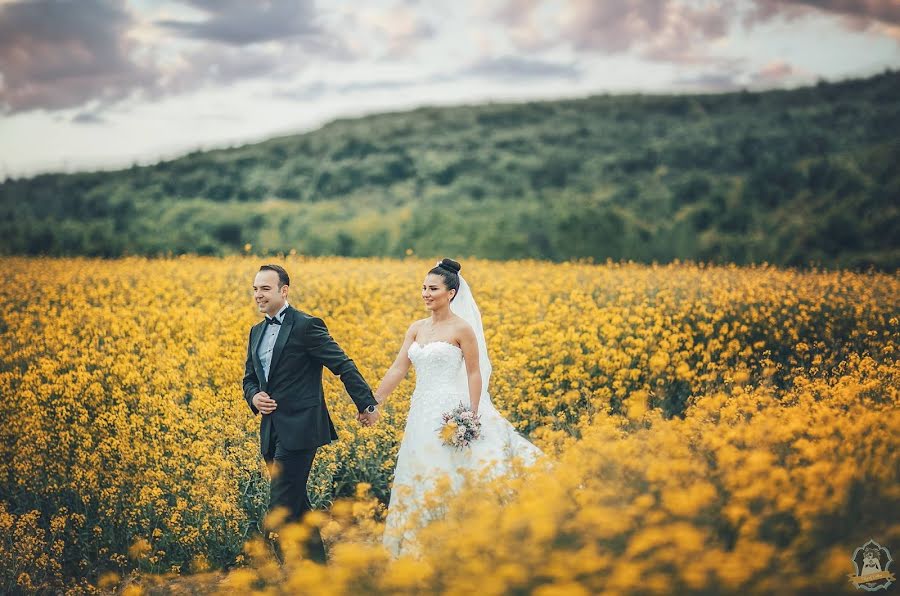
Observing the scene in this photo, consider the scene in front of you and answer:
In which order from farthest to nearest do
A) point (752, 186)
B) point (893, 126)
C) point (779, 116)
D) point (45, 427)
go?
point (779, 116)
point (893, 126)
point (752, 186)
point (45, 427)

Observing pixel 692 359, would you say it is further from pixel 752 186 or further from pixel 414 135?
pixel 414 135

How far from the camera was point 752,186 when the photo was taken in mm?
39438

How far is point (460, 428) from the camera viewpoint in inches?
186

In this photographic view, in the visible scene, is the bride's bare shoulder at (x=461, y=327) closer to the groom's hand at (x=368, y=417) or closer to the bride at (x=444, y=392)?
the bride at (x=444, y=392)

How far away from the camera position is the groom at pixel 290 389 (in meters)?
4.43

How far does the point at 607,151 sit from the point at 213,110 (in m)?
43.4

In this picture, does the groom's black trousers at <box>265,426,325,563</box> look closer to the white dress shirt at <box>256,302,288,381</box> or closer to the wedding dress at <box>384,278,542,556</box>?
the white dress shirt at <box>256,302,288,381</box>

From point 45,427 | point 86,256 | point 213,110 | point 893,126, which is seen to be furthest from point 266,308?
point 893,126

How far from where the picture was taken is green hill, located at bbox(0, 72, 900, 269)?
3038cm

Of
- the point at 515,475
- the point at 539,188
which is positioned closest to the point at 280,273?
the point at 515,475

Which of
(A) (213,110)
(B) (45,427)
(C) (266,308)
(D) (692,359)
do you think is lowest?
(D) (692,359)
